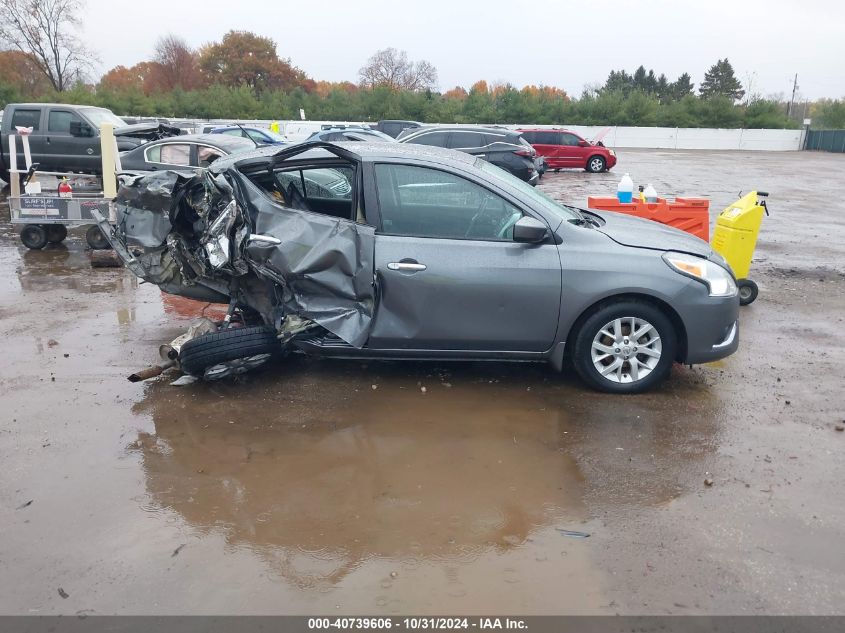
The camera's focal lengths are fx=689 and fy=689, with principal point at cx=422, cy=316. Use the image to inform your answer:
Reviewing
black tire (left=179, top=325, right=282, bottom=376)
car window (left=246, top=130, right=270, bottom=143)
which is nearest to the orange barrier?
black tire (left=179, top=325, right=282, bottom=376)

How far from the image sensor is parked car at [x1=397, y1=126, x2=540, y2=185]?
61.6 ft

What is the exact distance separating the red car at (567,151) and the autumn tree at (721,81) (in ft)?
226

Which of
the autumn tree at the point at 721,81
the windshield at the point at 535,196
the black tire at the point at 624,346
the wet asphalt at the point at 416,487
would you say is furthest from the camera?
the autumn tree at the point at 721,81

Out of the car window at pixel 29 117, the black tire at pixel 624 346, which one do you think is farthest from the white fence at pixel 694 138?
the black tire at pixel 624 346

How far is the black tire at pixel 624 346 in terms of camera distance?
4965 mm

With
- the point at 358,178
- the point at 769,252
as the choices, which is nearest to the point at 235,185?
the point at 358,178

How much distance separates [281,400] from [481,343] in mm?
1532

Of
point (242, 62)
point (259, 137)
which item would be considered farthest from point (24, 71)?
point (259, 137)

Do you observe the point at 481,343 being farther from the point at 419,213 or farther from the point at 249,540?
the point at 249,540

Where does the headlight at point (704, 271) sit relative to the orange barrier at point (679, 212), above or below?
below

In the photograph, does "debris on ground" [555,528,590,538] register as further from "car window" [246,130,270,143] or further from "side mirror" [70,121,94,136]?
"side mirror" [70,121,94,136]

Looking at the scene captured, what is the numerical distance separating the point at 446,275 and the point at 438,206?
550 millimetres

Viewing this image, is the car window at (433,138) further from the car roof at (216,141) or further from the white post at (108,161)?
the white post at (108,161)

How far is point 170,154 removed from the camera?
1134 centimetres
